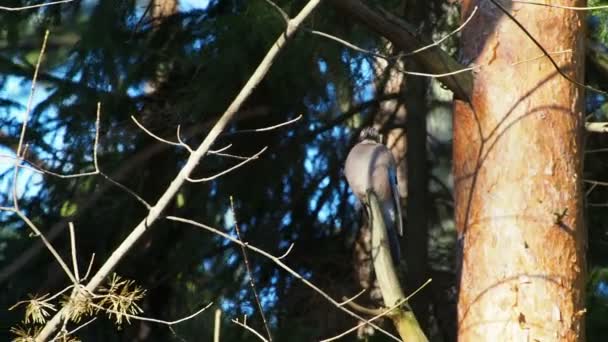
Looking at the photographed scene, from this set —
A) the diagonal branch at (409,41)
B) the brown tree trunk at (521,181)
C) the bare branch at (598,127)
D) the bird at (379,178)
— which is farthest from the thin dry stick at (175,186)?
the bare branch at (598,127)

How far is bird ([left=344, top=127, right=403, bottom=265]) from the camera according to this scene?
418 centimetres

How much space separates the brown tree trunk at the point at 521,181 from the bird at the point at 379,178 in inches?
15.3

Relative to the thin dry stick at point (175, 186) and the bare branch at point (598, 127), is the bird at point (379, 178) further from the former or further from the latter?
the thin dry stick at point (175, 186)

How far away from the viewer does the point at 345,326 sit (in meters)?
5.60

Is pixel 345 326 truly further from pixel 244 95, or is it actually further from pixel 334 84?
pixel 244 95

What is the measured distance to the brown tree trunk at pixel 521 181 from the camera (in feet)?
11.8

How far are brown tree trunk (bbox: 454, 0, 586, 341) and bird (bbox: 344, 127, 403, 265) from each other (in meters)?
0.39

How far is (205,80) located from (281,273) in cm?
134

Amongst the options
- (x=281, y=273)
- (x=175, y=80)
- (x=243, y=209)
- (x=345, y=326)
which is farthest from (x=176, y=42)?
(x=345, y=326)

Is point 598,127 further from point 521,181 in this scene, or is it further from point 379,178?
point 379,178

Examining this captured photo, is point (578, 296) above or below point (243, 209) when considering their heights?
below

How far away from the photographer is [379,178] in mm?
4270

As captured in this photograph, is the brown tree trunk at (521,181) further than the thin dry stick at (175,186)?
Yes

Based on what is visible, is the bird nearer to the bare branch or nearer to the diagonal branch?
the diagonal branch
